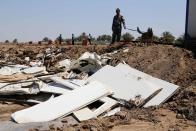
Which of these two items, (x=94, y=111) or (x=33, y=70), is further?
(x=33, y=70)

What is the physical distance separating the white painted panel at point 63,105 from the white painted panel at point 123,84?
0.49 metres

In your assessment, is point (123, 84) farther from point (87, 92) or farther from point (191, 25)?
point (191, 25)

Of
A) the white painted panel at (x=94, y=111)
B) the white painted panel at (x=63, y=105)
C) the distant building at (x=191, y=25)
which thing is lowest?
the white painted panel at (x=94, y=111)

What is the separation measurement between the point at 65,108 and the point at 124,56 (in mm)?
5325

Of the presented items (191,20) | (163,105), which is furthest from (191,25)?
(163,105)

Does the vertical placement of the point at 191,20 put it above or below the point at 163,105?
above

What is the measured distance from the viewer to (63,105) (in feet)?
28.7

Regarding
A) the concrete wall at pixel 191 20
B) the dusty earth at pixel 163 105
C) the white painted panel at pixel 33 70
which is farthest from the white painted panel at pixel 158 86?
the concrete wall at pixel 191 20

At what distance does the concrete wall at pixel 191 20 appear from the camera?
1548 cm

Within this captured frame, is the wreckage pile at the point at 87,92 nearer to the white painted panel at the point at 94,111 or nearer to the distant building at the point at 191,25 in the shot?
the white painted panel at the point at 94,111

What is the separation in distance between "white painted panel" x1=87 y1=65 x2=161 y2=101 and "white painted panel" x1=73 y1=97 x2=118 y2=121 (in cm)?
58

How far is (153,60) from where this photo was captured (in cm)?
1275

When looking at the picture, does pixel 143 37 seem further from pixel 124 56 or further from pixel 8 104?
pixel 8 104

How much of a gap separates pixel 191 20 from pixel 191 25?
18 centimetres
